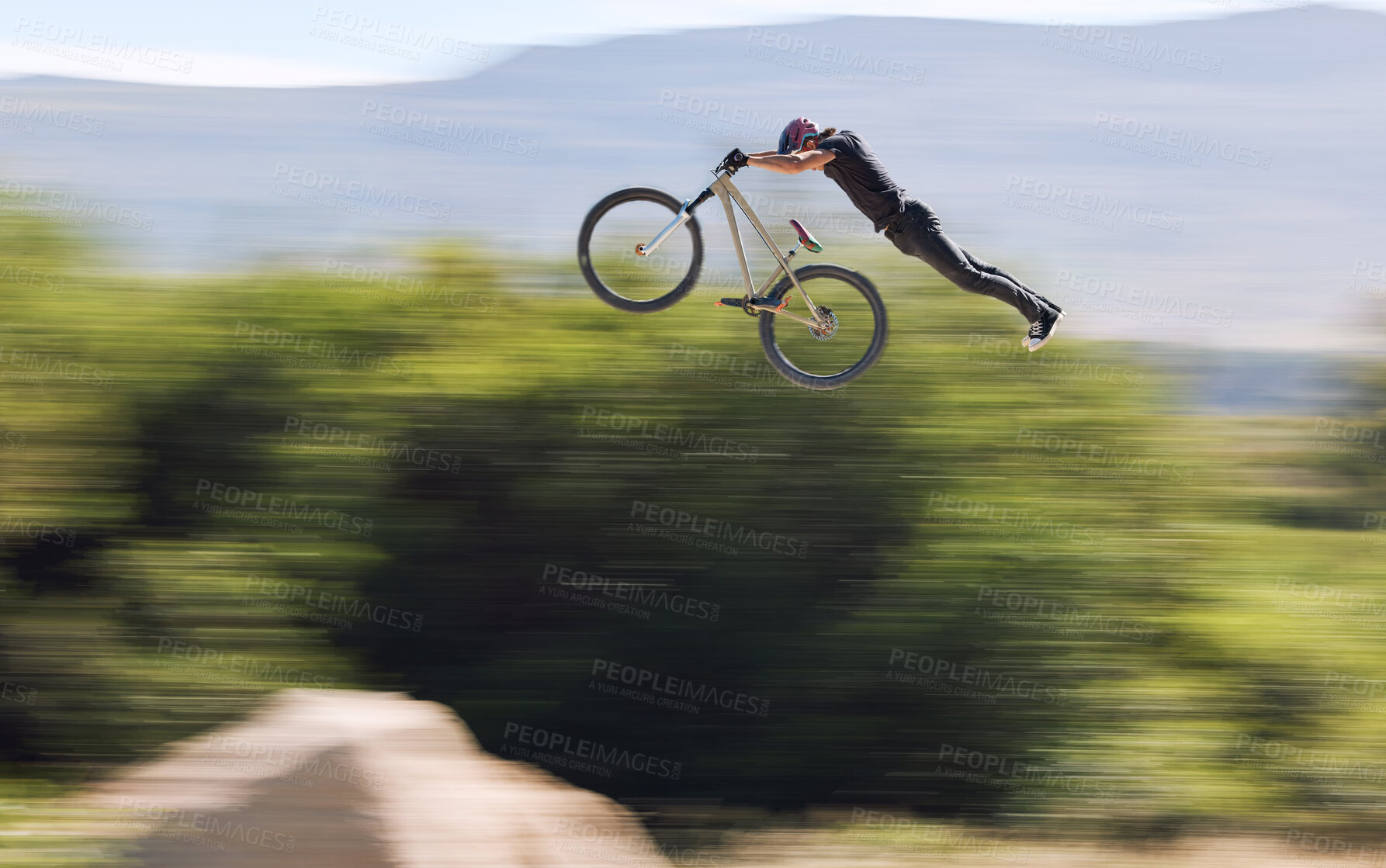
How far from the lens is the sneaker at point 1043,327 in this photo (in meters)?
5.30

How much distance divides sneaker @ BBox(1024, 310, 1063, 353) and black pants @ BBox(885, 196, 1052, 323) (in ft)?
0.12

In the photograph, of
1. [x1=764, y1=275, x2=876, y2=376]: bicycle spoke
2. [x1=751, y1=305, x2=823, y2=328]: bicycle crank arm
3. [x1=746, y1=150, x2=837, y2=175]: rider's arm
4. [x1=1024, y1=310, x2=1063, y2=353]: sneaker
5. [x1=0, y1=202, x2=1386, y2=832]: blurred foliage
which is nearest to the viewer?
[x1=746, y1=150, x2=837, y2=175]: rider's arm

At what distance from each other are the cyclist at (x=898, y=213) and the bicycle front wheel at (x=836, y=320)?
404 millimetres

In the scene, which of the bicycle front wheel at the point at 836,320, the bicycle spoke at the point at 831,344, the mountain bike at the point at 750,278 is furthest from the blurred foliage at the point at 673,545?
the mountain bike at the point at 750,278

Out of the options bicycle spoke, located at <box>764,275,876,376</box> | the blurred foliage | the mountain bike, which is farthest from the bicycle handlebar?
the blurred foliage

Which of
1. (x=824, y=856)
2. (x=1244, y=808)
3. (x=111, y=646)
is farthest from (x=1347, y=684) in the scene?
(x=111, y=646)

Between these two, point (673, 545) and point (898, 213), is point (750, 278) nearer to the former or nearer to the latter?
point (898, 213)

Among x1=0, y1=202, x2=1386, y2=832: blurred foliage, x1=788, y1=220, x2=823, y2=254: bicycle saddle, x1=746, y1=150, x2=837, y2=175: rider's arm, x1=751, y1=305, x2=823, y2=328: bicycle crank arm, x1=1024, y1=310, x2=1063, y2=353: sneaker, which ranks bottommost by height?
x1=0, y1=202, x2=1386, y2=832: blurred foliage

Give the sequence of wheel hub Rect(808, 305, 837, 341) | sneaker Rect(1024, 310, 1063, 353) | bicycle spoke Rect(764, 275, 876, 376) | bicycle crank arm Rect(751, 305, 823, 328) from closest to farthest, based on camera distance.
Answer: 1. sneaker Rect(1024, 310, 1063, 353)
2. bicycle crank arm Rect(751, 305, 823, 328)
3. wheel hub Rect(808, 305, 837, 341)
4. bicycle spoke Rect(764, 275, 876, 376)

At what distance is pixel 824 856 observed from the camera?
11422 millimetres

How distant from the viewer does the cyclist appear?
5246 millimetres

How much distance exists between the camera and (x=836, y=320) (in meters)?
6.26

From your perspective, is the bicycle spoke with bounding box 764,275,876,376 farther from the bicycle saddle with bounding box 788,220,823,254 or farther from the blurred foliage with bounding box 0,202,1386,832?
the bicycle saddle with bounding box 788,220,823,254

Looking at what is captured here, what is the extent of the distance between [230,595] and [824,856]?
6955 millimetres
